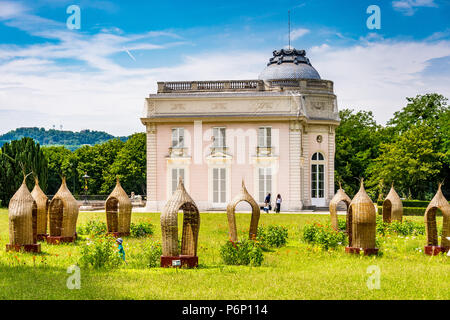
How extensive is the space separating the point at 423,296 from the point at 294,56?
1242 inches

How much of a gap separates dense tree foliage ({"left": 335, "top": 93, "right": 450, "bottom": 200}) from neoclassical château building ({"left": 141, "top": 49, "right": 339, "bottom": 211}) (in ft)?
27.2

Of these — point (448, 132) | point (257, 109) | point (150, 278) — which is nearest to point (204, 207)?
point (257, 109)

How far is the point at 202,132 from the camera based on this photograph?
33.7 m

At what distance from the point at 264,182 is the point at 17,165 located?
1618 cm

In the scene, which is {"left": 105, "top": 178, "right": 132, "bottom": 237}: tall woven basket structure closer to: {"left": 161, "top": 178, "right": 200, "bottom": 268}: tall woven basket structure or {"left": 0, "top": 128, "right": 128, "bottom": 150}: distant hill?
{"left": 161, "top": 178, "right": 200, "bottom": 268}: tall woven basket structure

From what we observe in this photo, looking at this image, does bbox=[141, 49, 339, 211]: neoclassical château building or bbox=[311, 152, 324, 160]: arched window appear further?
bbox=[311, 152, 324, 160]: arched window

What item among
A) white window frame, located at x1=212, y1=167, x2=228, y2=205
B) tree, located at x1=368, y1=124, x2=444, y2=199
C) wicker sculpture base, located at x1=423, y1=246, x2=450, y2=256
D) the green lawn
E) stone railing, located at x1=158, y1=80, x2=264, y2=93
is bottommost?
the green lawn

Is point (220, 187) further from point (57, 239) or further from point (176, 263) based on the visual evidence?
point (176, 263)

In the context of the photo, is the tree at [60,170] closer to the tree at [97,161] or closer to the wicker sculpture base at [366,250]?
the tree at [97,161]

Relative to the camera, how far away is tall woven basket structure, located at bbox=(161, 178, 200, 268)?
1198 centimetres

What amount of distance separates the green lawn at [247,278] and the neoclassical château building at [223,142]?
18.4 meters

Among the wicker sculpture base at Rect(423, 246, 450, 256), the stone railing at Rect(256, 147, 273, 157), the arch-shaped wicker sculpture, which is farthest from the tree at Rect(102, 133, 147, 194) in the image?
A: the wicker sculpture base at Rect(423, 246, 450, 256)

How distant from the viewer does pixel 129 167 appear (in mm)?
51250

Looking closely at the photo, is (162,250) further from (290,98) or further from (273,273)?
(290,98)
